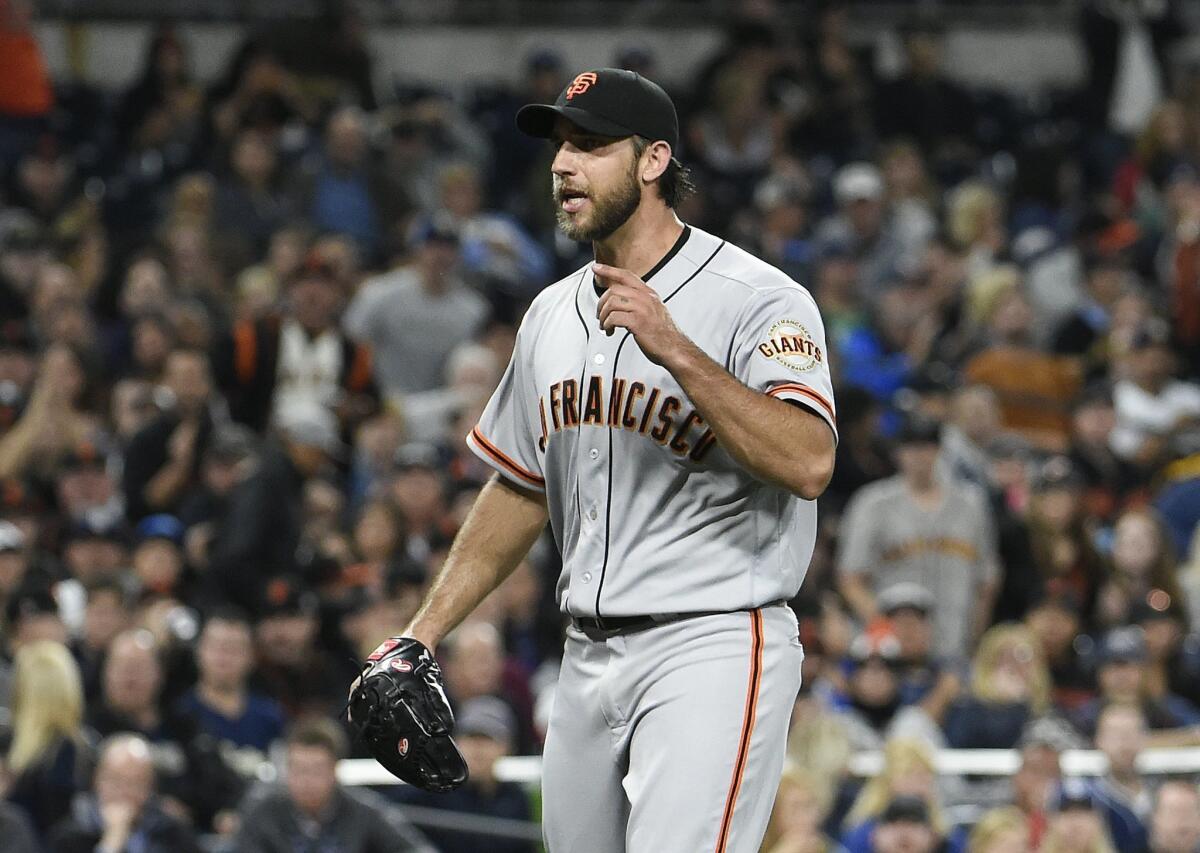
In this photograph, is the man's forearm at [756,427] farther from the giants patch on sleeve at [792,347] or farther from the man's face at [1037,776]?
the man's face at [1037,776]

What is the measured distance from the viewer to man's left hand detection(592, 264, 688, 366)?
150 inches

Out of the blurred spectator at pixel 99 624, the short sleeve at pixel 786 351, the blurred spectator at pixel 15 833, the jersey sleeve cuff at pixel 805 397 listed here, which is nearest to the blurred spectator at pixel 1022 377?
the blurred spectator at pixel 99 624

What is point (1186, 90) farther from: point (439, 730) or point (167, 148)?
point (439, 730)

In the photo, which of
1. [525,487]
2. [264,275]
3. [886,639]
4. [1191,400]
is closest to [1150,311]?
[1191,400]

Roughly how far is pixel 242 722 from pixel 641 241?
435 cm

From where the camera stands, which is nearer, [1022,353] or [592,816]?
[592,816]

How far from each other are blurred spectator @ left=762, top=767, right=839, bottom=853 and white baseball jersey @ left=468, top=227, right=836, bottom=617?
328 cm

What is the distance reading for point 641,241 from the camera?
4207 millimetres

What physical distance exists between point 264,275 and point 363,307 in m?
0.53

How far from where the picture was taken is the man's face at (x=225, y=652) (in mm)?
7949

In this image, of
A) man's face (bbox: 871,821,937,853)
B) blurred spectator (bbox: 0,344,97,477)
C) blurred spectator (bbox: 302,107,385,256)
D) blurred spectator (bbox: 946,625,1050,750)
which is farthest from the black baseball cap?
blurred spectator (bbox: 302,107,385,256)

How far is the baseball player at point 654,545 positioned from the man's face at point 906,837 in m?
3.49

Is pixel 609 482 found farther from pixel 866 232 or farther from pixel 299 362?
pixel 866 232

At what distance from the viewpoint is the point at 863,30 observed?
52.1ft
